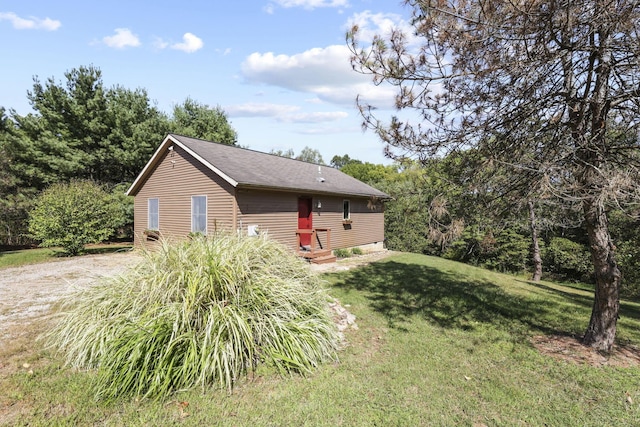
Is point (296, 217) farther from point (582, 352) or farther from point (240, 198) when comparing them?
point (582, 352)

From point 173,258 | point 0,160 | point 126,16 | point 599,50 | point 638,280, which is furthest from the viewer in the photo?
point 0,160

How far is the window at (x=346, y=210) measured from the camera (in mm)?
13930

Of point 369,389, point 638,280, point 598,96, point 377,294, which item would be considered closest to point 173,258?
point 369,389

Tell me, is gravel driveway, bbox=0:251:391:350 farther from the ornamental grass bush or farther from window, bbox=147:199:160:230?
window, bbox=147:199:160:230

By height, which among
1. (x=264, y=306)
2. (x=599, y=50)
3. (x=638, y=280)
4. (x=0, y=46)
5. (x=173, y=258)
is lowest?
(x=638, y=280)

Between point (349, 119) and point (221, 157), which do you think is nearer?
point (349, 119)

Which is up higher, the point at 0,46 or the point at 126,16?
the point at 126,16

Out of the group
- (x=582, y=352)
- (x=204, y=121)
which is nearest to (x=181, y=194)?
(x=582, y=352)

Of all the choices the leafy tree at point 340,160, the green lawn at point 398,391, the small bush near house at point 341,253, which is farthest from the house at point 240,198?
the leafy tree at point 340,160

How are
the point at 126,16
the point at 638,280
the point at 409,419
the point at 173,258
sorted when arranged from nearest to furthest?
the point at 409,419
the point at 173,258
the point at 126,16
the point at 638,280

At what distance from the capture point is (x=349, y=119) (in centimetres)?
429

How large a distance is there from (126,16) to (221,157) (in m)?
4.56

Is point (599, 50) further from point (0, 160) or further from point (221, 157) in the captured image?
point (0, 160)

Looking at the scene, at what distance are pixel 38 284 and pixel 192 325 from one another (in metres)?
6.13
